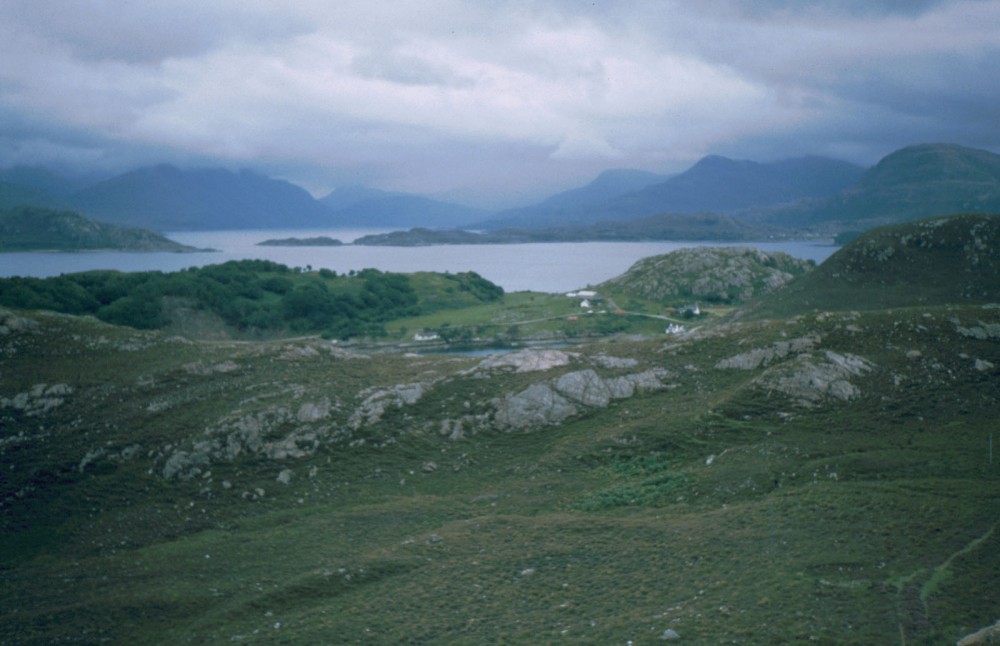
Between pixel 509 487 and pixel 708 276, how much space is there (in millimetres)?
125519

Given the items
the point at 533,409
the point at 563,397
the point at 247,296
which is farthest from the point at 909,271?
the point at 247,296

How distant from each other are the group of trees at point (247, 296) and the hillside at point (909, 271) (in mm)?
77905

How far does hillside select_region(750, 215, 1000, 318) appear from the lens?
78.6 metres

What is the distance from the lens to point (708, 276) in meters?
149

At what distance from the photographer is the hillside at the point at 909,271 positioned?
78.6 meters

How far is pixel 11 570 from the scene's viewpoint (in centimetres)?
2794

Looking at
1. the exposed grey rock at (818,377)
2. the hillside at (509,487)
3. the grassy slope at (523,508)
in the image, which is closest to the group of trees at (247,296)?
the hillside at (509,487)

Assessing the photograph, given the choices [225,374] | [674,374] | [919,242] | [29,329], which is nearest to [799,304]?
[919,242]

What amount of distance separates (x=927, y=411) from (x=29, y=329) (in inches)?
2432

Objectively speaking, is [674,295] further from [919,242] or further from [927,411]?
[927,411]

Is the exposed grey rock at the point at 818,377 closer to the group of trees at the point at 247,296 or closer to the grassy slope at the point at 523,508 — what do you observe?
the grassy slope at the point at 523,508

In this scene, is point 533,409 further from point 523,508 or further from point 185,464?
point 185,464

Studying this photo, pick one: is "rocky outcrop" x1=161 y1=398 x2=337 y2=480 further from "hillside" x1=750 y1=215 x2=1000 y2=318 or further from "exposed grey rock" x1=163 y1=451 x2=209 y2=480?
"hillside" x1=750 y1=215 x2=1000 y2=318

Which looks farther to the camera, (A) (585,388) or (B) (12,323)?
(B) (12,323)
